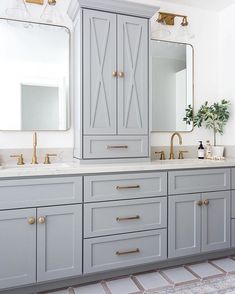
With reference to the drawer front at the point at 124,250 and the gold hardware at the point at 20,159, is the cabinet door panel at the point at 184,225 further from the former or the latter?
the gold hardware at the point at 20,159

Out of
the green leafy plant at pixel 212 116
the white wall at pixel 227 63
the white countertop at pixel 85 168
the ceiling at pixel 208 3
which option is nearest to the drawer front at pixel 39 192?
the white countertop at pixel 85 168

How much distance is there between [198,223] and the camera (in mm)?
2322

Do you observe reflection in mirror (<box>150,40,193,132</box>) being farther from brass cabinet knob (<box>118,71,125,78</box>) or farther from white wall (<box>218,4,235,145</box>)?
brass cabinet knob (<box>118,71,125,78</box>)

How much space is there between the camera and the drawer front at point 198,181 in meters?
2.24

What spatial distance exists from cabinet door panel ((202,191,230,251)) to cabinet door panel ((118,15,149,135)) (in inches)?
33.9

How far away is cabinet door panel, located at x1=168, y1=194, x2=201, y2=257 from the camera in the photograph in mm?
2230

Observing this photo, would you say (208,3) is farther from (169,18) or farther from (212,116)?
(212,116)

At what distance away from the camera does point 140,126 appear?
2.38 m

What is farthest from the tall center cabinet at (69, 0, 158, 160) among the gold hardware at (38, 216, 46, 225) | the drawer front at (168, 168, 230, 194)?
the gold hardware at (38, 216, 46, 225)

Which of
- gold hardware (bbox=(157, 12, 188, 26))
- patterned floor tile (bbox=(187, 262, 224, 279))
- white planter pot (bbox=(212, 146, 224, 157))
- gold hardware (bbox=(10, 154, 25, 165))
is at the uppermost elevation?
gold hardware (bbox=(157, 12, 188, 26))

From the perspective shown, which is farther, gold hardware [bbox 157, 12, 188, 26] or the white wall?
the white wall

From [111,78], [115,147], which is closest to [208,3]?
[111,78]

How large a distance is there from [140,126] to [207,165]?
68 cm

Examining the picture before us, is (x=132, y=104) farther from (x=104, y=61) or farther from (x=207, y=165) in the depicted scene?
A: (x=207, y=165)
